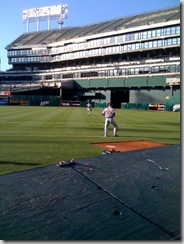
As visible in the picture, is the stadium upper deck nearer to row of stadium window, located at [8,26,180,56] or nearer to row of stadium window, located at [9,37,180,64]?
row of stadium window, located at [8,26,180,56]

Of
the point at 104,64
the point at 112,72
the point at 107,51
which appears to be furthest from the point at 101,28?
the point at 112,72

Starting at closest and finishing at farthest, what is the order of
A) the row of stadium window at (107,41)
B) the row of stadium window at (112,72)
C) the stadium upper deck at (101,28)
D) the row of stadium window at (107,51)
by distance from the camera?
the row of stadium window at (112,72)
the row of stadium window at (107,41)
the row of stadium window at (107,51)
the stadium upper deck at (101,28)

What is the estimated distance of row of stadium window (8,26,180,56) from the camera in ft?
185

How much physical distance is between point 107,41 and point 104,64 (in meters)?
5.79

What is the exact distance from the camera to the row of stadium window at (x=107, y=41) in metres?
56.5

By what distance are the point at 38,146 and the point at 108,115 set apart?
13.0ft

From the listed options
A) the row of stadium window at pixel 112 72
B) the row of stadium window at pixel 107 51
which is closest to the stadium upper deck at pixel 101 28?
the row of stadium window at pixel 107 51

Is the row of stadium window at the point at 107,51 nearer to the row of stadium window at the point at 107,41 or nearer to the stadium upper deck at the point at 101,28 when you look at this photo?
the row of stadium window at the point at 107,41

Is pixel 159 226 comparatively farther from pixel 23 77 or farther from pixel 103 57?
pixel 23 77

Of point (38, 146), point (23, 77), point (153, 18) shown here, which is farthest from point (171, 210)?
point (23, 77)

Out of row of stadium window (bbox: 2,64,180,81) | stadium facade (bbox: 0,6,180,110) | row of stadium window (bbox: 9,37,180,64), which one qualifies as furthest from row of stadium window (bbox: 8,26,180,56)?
row of stadium window (bbox: 2,64,180,81)

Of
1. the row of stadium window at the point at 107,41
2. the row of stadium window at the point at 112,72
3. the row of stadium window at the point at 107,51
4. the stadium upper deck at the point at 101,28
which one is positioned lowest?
the row of stadium window at the point at 112,72

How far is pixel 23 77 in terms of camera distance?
85.1m

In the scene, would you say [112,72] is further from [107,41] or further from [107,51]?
[107,41]
